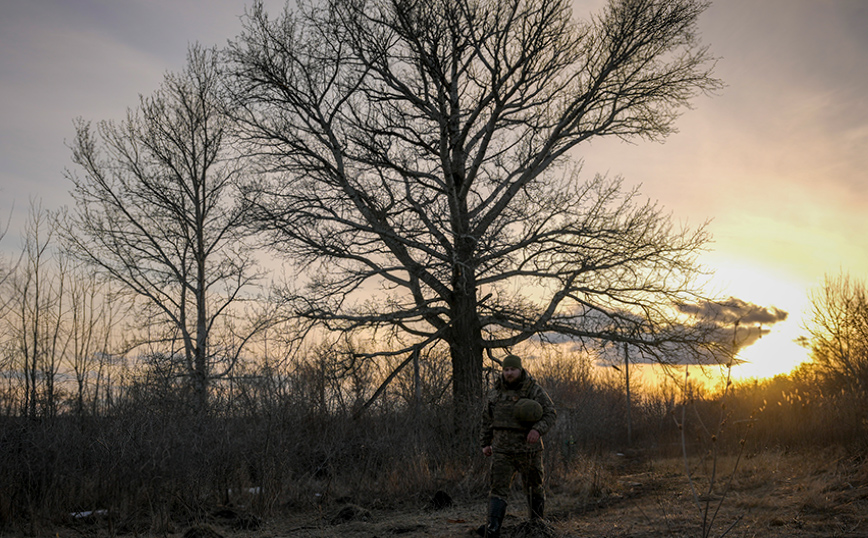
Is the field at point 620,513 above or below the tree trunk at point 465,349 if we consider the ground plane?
below

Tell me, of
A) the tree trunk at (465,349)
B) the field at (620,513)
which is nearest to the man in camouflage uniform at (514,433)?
the field at (620,513)

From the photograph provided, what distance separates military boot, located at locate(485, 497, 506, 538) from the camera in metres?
6.91

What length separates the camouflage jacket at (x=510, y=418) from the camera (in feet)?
23.8

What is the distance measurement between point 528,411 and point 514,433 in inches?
15.1

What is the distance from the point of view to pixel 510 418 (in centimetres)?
728

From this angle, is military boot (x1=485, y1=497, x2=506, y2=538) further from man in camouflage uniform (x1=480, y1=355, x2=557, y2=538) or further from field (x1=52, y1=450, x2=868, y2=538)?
field (x1=52, y1=450, x2=868, y2=538)

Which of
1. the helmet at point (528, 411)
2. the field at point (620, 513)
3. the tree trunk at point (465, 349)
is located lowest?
the field at point (620, 513)

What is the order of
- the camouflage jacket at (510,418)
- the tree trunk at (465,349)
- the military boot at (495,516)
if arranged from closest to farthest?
the military boot at (495,516) < the camouflage jacket at (510,418) < the tree trunk at (465,349)

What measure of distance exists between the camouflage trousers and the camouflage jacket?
0.08m

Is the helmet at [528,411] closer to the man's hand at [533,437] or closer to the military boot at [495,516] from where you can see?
the man's hand at [533,437]

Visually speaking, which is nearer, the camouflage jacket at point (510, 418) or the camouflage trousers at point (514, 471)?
the camouflage trousers at point (514, 471)

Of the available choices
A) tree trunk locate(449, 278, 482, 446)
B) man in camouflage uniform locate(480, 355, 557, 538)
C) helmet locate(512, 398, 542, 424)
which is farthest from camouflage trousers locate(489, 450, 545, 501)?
tree trunk locate(449, 278, 482, 446)

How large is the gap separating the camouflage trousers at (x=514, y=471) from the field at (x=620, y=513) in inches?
17.7

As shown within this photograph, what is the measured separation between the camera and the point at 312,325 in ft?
47.8
